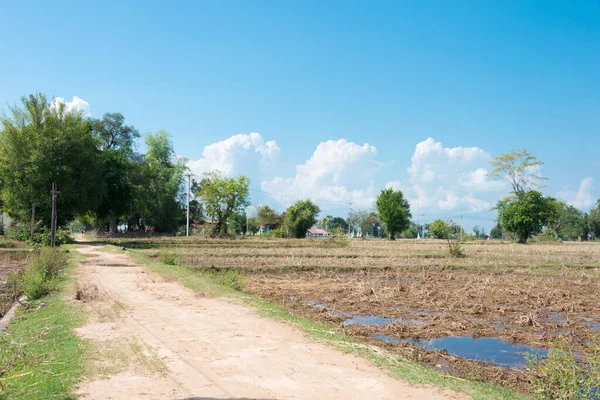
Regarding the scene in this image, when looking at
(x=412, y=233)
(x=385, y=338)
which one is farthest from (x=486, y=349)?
(x=412, y=233)

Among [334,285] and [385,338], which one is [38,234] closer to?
[334,285]

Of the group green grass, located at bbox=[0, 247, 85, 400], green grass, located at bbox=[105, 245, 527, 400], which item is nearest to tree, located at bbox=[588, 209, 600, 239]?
green grass, located at bbox=[105, 245, 527, 400]

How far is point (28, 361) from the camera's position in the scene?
6.73 m

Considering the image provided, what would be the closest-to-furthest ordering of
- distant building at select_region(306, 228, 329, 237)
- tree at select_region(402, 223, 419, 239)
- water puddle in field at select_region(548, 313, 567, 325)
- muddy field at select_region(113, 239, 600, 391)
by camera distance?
muddy field at select_region(113, 239, 600, 391)
water puddle in field at select_region(548, 313, 567, 325)
distant building at select_region(306, 228, 329, 237)
tree at select_region(402, 223, 419, 239)

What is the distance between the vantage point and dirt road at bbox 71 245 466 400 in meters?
5.79

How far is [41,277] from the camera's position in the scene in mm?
14484

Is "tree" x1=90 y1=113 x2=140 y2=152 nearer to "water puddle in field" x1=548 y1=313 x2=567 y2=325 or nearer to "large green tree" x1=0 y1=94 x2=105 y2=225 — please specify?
"large green tree" x1=0 y1=94 x2=105 y2=225

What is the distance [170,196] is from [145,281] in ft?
177

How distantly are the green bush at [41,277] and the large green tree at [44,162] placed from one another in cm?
2125

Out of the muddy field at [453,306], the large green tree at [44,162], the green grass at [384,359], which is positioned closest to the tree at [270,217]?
the large green tree at [44,162]

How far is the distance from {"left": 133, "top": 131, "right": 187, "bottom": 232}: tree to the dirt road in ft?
169

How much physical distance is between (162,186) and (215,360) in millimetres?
61546

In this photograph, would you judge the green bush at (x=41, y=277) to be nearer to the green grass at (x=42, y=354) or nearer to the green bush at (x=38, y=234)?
the green grass at (x=42, y=354)

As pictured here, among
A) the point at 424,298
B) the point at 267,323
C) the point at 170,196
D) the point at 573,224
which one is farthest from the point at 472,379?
the point at 573,224
